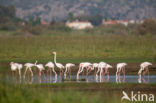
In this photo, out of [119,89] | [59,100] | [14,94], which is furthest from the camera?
[119,89]

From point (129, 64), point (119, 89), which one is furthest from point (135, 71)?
point (119, 89)

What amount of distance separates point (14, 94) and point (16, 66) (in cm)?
1088

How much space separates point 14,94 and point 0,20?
119 metres

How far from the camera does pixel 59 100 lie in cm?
1150

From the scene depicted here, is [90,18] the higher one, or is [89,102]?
[90,18]

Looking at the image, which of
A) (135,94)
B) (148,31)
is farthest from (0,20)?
(135,94)

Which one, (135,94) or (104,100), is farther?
(135,94)

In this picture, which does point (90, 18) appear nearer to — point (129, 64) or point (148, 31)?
point (148, 31)

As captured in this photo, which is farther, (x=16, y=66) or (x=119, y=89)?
(x=16, y=66)

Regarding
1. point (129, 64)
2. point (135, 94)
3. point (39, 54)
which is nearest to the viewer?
point (135, 94)

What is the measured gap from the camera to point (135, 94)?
19812mm

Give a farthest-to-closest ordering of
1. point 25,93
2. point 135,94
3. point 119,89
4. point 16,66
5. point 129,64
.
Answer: point 129,64
point 16,66
point 119,89
point 135,94
point 25,93

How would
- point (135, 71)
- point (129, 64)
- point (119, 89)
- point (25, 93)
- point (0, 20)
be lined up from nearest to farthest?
point (25, 93)
point (119, 89)
point (135, 71)
point (129, 64)
point (0, 20)

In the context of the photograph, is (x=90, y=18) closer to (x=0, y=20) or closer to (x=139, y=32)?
(x=0, y=20)
